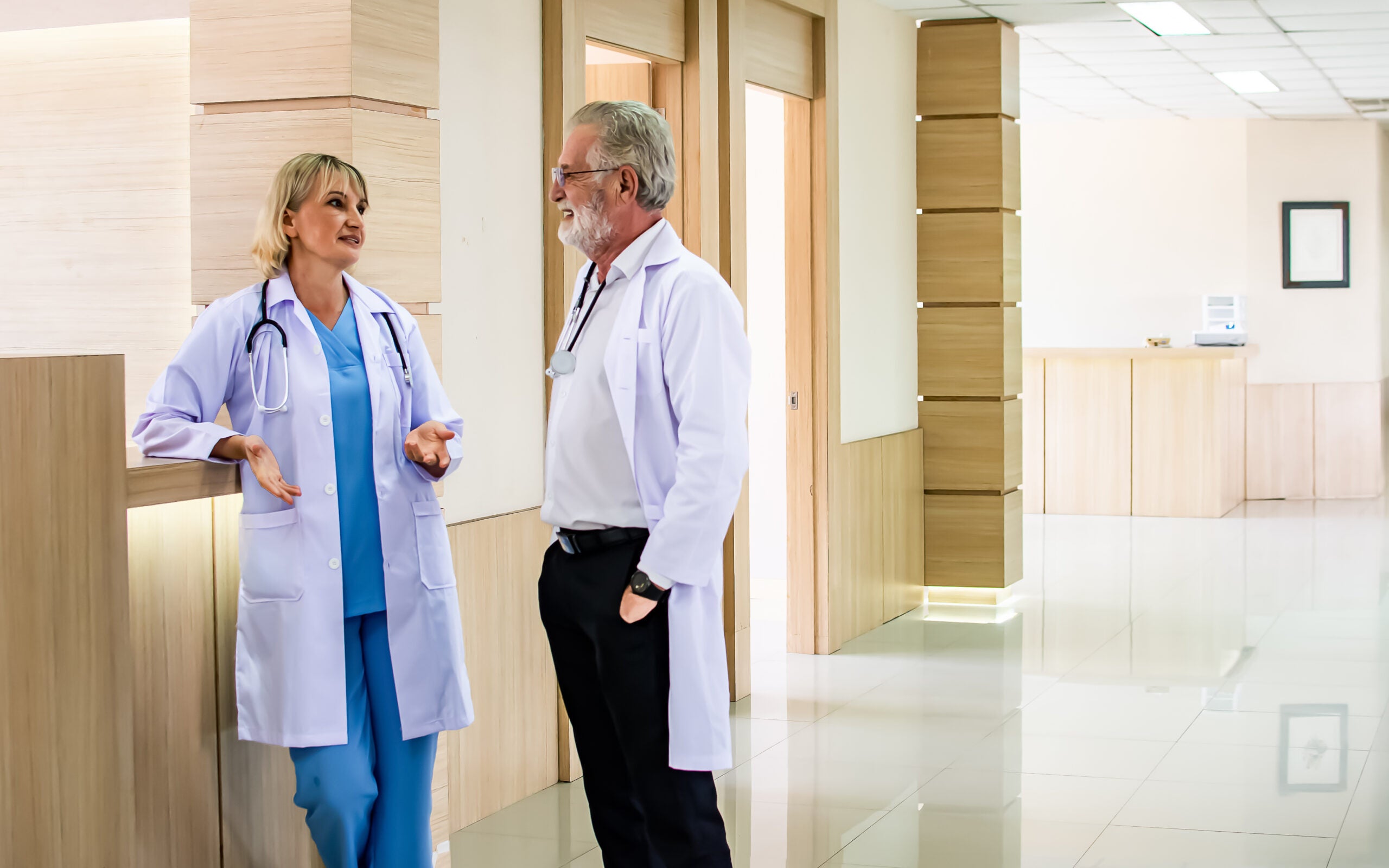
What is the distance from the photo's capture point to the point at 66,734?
2455mm

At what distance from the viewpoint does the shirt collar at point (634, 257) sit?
2.63 meters

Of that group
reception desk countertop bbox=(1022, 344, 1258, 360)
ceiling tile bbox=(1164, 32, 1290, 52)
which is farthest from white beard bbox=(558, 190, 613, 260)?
reception desk countertop bbox=(1022, 344, 1258, 360)

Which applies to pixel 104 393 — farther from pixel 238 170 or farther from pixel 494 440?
pixel 494 440

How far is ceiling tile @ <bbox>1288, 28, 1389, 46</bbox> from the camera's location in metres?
8.84

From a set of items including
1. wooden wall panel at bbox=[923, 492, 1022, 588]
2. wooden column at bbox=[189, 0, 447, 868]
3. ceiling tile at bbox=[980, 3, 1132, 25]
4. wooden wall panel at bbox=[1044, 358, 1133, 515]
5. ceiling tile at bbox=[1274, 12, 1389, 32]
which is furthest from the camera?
wooden wall panel at bbox=[1044, 358, 1133, 515]

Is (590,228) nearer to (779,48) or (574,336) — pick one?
(574,336)

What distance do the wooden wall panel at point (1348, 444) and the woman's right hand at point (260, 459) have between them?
1179 centimetres

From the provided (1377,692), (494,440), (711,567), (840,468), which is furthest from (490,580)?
(1377,692)

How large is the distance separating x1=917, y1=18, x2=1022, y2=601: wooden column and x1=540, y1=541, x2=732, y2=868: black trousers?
539 cm

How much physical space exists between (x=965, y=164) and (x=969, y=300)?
0.73 m

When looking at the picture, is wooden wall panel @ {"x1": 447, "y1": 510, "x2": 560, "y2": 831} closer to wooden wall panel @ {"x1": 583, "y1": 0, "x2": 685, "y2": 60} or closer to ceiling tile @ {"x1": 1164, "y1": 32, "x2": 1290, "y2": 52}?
wooden wall panel @ {"x1": 583, "y1": 0, "x2": 685, "y2": 60}

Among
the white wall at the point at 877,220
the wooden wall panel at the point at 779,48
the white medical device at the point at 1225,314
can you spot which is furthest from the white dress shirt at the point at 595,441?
the white medical device at the point at 1225,314

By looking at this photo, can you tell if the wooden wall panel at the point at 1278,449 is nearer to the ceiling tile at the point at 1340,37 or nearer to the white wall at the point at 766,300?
the ceiling tile at the point at 1340,37

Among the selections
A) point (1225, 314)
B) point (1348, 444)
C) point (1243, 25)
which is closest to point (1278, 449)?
point (1348, 444)
